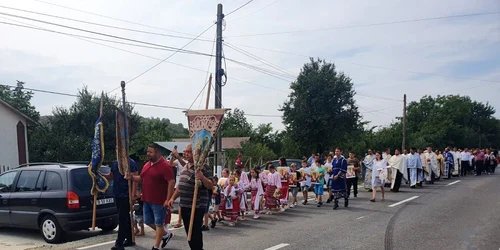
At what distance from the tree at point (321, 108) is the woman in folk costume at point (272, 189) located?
18.1 m

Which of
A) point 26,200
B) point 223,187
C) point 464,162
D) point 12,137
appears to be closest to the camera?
point 26,200

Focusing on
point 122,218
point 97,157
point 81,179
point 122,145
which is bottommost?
point 122,218

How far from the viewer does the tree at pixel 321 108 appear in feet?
102

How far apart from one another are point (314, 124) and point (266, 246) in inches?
916

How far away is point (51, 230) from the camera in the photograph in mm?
9461

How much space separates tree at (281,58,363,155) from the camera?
30984 mm

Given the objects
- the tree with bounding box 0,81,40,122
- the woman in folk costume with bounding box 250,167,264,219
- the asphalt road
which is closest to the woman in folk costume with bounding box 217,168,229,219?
the asphalt road

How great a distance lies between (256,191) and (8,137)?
23.7m

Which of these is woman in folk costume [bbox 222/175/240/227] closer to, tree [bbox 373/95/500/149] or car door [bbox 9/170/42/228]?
car door [bbox 9/170/42/228]

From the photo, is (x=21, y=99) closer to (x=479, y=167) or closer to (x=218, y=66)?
(x=218, y=66)

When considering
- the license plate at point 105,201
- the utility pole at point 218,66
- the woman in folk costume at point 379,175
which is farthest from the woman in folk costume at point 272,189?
the utility pole at point 218,66

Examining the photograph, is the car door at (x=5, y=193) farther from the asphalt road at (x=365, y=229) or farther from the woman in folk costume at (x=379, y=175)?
the woman in folk costume at (x=379, y=175)

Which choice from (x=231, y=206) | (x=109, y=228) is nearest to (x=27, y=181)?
(x=109, y=228)

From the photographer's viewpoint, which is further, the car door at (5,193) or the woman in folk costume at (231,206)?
the woman in folk costume at (231,206)
